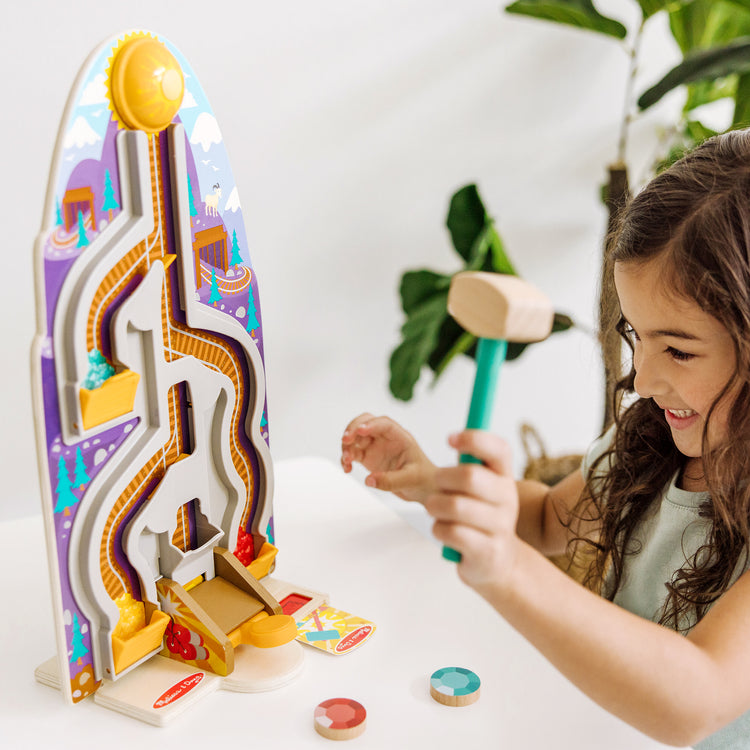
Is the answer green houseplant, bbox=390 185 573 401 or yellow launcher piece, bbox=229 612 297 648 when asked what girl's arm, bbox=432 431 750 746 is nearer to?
yellow launcher piece, bbox=229 612 297 648

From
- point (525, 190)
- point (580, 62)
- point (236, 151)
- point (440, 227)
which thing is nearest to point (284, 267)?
point (236, 151)

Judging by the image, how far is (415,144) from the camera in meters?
1.57

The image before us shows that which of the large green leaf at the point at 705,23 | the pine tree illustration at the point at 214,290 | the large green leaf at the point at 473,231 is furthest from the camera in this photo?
the large green leaf at the point at 705,23

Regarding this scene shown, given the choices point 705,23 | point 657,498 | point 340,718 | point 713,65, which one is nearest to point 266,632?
point 340,718

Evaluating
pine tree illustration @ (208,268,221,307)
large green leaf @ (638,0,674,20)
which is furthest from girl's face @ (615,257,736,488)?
large green leaf @ (638,0,674,20)

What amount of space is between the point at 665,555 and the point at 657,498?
0.20 feet

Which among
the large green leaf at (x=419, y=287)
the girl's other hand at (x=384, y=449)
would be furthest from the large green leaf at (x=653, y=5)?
the girl's other hand at (x=384, y=449)

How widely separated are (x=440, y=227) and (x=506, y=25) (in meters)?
0.39

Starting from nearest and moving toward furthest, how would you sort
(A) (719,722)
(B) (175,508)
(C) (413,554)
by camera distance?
1. (A) (719,722)
2. (B) (175,508)
3. (C) (413,554)

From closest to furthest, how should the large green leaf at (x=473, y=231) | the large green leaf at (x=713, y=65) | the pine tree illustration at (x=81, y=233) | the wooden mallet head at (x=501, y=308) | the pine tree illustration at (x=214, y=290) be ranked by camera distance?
the wooden mallet head at (x=501, y=308) < the pine tree illustration at (x=81, y=233) < the pine tree illustration at (x=214, y=290) < the large green leaf at (x=713, y=65) < the large green leaf at (x=473, y=231)

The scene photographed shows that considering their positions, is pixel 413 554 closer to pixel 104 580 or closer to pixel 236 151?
pixel 104 580

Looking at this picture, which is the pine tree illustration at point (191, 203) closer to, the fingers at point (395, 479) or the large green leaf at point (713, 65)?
the fingers at point (395, 479)

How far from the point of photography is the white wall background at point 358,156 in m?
1.26

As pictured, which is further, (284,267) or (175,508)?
(284,267)
